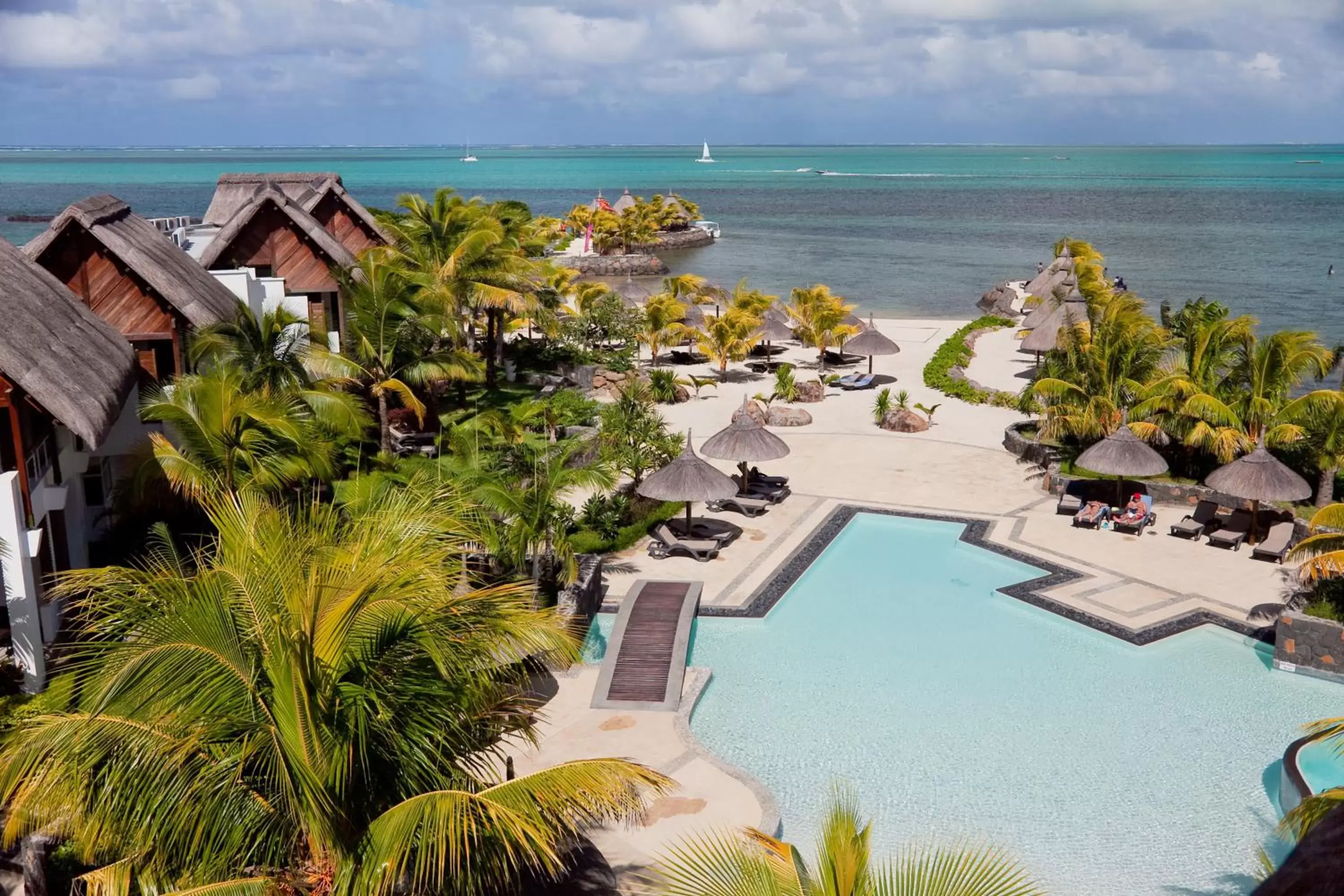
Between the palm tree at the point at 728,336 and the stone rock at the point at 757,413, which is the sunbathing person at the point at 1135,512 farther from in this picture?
the palm tree at the point at 728,336

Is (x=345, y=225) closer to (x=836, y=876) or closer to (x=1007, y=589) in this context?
(x=1007, y=589)

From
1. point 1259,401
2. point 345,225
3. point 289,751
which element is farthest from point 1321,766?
point 345,225

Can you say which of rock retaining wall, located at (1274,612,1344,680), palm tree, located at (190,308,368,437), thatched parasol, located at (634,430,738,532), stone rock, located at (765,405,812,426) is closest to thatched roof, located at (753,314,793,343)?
stone rock, located at (765,405,812,426)

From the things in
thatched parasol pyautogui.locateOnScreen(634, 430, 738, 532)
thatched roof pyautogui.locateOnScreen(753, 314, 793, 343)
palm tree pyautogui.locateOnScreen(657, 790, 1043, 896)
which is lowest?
thatched parasol pyautogui.locateOnScreen(634, 430, 738, 532)

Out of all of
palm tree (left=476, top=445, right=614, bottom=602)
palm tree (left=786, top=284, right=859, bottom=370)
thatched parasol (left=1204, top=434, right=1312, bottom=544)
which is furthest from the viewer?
palm tree (left=786, top=284, right=859, bottom=370)

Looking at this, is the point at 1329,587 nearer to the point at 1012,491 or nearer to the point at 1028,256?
the point at 1012,491

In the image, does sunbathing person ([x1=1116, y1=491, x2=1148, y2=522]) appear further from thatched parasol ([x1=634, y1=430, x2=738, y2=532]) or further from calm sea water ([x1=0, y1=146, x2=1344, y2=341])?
calm sea water ([x1=0, y1=146, x2=1344, y2=341])
